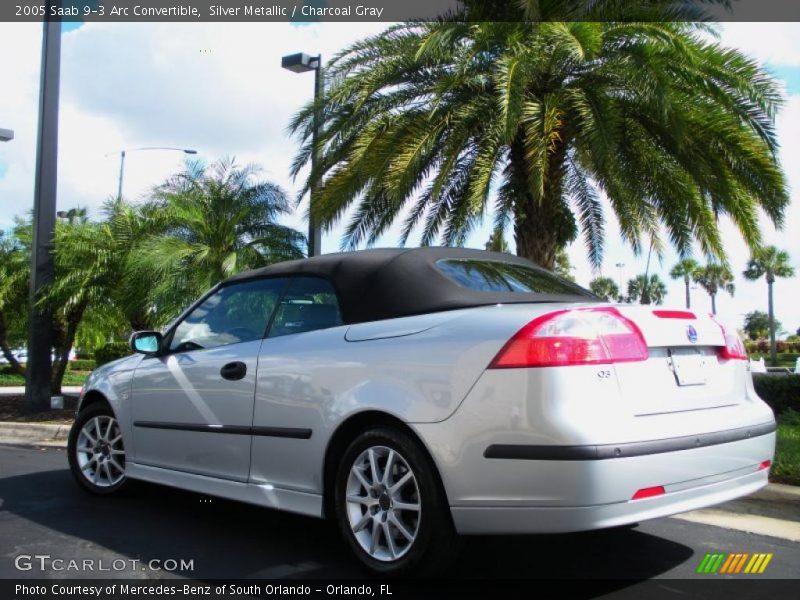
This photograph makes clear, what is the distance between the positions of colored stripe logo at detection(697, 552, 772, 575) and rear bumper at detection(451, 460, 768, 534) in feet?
1.87

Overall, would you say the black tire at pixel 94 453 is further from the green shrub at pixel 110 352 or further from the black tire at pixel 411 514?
the green shrub at pixel 110 352

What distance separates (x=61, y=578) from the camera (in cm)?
359

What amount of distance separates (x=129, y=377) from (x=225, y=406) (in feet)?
3.91

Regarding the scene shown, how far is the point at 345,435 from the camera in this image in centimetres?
368

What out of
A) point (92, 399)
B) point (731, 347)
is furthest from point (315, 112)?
point (731, 347)

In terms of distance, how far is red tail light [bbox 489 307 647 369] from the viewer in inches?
122

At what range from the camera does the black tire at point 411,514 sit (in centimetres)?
325

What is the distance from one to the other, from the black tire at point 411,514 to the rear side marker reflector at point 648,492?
2.52 feet

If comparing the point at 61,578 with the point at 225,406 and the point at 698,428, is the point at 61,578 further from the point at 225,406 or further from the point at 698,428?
the point at 698,428

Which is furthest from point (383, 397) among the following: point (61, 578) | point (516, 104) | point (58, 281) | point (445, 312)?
point (58, 281)

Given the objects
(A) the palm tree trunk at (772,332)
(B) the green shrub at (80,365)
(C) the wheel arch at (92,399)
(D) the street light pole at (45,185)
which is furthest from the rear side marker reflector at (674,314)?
(A) the palm tree trunk at (772,332)

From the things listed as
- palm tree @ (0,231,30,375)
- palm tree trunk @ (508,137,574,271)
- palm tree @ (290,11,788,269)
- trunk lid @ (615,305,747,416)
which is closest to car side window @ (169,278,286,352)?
trunk lid @ (615,305,747,416)

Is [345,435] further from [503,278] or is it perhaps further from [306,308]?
[503,278]

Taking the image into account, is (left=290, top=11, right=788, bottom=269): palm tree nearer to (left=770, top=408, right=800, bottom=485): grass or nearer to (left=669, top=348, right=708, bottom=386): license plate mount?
(left=770, top=408, right=800, bottom=485): grass
